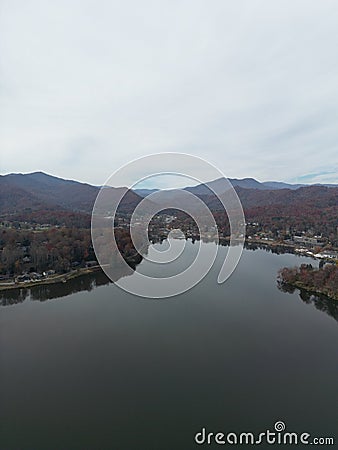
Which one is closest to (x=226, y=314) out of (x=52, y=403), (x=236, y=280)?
(x=236, y=280)

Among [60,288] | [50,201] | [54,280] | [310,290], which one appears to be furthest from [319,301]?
[50,201]

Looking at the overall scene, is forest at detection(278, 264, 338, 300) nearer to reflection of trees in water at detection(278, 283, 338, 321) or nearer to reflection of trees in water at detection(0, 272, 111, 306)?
reflection of trees in water at detection(278, 283, 338, 321)

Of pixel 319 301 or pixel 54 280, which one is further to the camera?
pixel 54 280

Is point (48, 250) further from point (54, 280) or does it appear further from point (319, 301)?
point (319, 301)

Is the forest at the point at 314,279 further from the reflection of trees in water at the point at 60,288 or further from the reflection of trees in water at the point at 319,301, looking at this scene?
the reflection of trees in water at the point at 60,288

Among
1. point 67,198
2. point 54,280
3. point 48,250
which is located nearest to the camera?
point 54,280

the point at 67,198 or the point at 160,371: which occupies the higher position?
the point at 67,198
